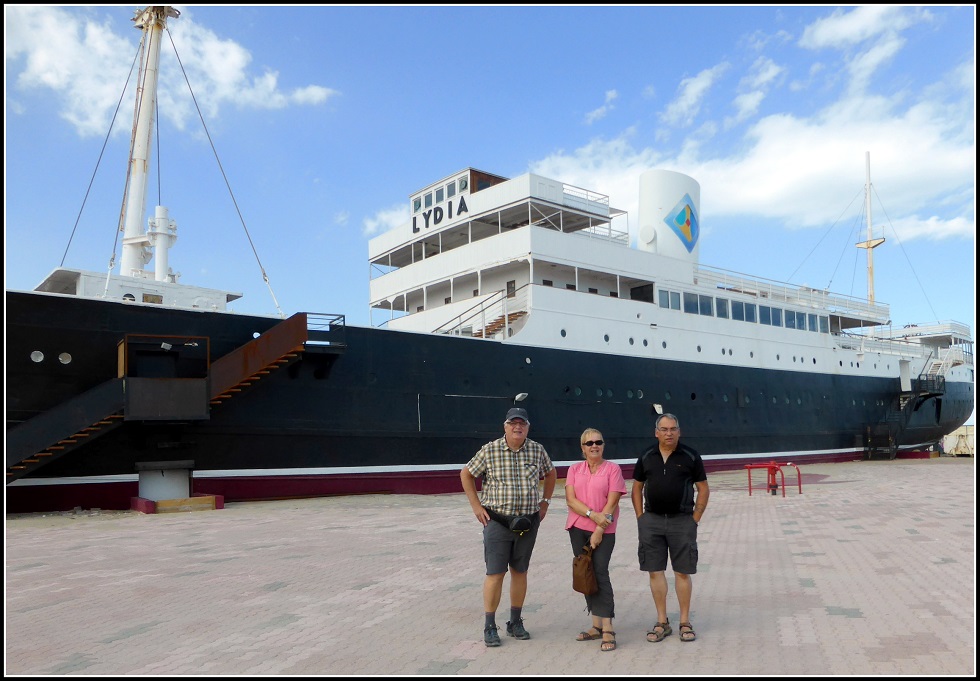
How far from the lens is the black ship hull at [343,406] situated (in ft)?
42.0

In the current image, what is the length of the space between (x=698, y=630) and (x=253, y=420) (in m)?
11.1

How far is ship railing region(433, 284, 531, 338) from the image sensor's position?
1892 cm

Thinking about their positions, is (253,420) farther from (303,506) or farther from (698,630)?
(698,630)

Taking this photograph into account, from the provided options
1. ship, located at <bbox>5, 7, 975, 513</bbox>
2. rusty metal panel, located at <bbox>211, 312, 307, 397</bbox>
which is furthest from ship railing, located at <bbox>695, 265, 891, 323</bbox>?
rusty metal panel, located at <bbox>211, 312, 307, 397</bbox>

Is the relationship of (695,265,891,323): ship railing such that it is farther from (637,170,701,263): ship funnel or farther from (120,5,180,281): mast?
(120,5,180,281): mast

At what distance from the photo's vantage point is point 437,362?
16.8 m

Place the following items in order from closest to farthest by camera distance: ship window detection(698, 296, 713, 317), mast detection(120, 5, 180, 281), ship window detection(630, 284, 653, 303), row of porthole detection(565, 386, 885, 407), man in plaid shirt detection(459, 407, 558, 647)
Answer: man in plaid shirt detection(459, 407, 558, 647)
mast detection(120, 5, 180, 281)
row of porthole detection(565, 386, 885, 407)
ship window detection(630, 284, 653, 303)
ship window detection(698, 296, 713, 317)

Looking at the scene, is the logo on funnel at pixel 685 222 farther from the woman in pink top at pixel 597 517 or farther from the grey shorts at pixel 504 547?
the grey shorts at pixel 504 547

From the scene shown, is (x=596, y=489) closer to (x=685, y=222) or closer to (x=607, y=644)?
(x=607, y=644)

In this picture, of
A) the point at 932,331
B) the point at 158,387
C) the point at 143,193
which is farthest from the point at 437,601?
the point at 932,331

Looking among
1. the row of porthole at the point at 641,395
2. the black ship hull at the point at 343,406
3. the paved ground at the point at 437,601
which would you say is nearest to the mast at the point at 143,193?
the black ship hull at the point at 343,406

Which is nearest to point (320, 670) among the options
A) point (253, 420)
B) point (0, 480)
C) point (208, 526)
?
point (208, 526)

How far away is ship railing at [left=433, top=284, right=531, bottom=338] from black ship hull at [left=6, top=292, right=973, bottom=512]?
4.09 ft

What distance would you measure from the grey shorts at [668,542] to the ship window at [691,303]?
18866 mm
